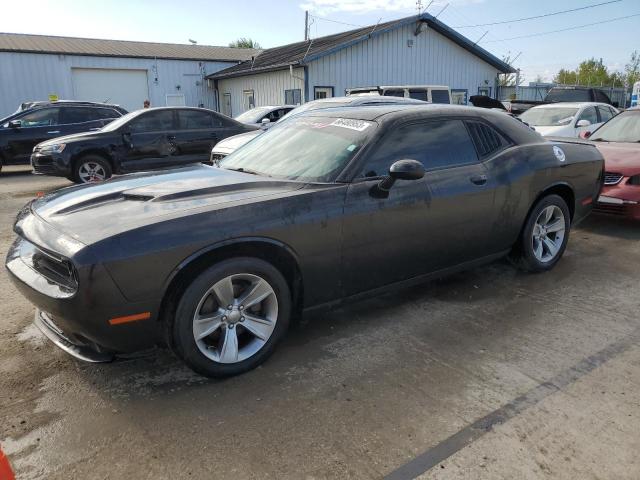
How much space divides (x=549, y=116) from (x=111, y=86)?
20558 mm

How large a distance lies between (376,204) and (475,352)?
1.19 m

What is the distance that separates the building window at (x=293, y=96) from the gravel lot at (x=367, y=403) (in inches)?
624

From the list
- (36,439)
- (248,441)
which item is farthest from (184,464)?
(36,439)

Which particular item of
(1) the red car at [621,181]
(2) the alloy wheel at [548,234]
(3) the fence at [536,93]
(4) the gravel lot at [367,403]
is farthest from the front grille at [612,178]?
(3) the fence at [536,93]

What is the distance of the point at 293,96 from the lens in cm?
1922

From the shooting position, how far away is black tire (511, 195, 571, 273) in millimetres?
4531

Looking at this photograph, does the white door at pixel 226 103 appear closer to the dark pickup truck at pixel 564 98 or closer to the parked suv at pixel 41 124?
the parked suv at pixel 41 124

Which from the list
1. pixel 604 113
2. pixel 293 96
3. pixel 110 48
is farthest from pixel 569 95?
pixel 110 48

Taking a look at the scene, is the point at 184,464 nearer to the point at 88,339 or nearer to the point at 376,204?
the point at 88,339

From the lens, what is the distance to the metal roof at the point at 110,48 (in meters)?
23.0

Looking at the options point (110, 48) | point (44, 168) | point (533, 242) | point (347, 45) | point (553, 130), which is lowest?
point (533, 242)

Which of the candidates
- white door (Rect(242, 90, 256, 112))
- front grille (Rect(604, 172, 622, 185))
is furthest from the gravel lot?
white door (Rect(242, 90, 256, 112))

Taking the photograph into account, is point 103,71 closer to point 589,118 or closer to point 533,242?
point 589,118

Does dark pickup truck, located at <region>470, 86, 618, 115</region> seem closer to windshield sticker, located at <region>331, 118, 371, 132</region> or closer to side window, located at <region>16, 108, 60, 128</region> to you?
side window, located at <region>16, 108, 60, 128</region>
